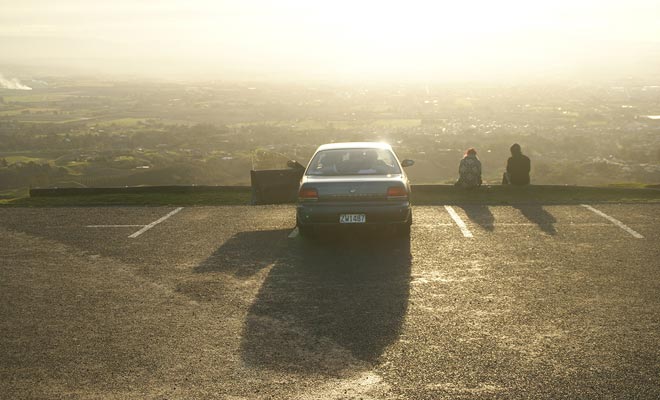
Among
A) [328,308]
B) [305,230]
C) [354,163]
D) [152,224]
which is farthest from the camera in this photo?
[152,224]

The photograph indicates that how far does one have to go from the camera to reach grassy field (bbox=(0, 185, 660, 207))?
47.1ft

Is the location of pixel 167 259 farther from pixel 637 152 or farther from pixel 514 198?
pixel 637 152

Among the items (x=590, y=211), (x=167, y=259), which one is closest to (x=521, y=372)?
(x=167, y=259)

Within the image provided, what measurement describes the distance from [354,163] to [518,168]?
6224 mm

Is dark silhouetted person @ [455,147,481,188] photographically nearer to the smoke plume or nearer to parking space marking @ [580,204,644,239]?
parking space marking @ [580,204,644,239]

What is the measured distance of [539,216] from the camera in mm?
12516

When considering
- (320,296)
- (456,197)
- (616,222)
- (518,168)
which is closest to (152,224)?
(320,296)

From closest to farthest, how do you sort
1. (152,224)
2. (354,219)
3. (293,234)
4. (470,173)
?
1. (354,219)
2. (293,234)
3. (152,224)
4. (470,173)

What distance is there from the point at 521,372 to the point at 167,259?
5.86 metres

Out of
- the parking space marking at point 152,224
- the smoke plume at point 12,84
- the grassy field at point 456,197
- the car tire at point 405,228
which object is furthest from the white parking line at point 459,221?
the smoke plume at point 12,84

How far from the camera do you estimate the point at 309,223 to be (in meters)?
10.1

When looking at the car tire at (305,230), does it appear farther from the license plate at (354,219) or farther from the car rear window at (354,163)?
the car rear window at (354,163)

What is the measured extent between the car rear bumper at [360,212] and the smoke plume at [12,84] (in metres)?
173

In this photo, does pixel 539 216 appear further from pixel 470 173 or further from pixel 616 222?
pixel 470 173
